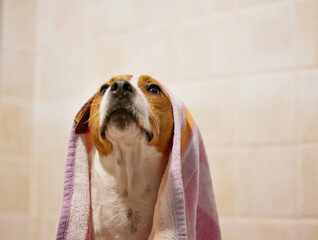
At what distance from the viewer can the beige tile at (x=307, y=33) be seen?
4.04ft

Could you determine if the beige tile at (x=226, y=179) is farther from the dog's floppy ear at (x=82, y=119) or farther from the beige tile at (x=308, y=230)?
the dog's floppy ear at (x=82, y=119)

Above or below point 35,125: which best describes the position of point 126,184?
below

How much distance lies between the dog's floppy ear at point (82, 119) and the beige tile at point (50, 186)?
1.88 ft

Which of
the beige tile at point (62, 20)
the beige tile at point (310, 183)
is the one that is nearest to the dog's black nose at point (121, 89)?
the beige tile at point (310, 183)

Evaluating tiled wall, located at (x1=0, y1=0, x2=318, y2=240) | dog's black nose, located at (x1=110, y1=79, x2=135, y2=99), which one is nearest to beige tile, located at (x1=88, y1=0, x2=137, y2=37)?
tiled wall, located at (x1=0, y1=0, x2=318, y2=240)

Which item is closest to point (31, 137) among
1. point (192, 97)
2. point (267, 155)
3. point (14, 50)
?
point (14, 50)

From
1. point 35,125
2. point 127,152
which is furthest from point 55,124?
point 127,152

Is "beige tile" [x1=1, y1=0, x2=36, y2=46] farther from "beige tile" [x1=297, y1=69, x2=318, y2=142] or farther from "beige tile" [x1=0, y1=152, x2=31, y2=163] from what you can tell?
"beige tile" [x1=297, y1=69, x2=318, y2=142]

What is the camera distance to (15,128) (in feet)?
5.34

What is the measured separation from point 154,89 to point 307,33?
49 cm

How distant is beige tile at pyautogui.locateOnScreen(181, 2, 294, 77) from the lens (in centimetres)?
127

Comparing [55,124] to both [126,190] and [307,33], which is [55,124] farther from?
[307,33]

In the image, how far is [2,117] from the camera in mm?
1595

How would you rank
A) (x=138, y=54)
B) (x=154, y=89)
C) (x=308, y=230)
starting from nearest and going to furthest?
(x=154, y=89), (x=308, y=230), (x=138, y=54)
